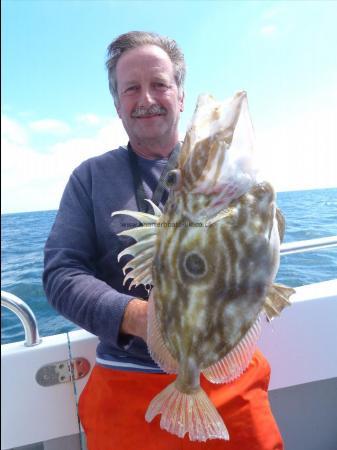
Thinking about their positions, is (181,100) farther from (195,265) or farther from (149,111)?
(195,265)

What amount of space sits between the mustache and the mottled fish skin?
4.67 feet

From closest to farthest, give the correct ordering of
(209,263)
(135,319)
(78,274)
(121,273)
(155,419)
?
(209,263) < (135,319) < (155,419) < (78,274) < (121,273)

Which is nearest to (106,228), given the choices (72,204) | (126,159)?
(72,204)

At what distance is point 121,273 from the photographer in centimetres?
256

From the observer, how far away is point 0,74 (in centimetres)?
79

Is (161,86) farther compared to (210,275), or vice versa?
(161,86)

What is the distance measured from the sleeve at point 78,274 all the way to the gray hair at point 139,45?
1037mm

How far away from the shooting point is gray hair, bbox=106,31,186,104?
3.07 m

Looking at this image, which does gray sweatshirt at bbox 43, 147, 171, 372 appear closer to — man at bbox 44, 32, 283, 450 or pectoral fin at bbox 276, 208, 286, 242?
man at bbox 44, 32, 283, 450

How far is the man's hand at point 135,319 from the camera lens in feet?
6.37

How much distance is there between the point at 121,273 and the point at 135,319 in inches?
24.5

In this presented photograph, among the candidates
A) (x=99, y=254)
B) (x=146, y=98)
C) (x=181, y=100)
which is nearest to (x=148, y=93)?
(x=146, y=98)

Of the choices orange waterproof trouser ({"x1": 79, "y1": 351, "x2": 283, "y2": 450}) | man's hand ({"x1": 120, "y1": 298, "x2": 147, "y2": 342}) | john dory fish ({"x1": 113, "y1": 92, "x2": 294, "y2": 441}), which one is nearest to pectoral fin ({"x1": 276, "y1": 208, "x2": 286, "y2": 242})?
john dory fish ({"x1": 113, "y1": 92, "x2": 294, "y2": 441})

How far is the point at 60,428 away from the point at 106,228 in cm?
146
